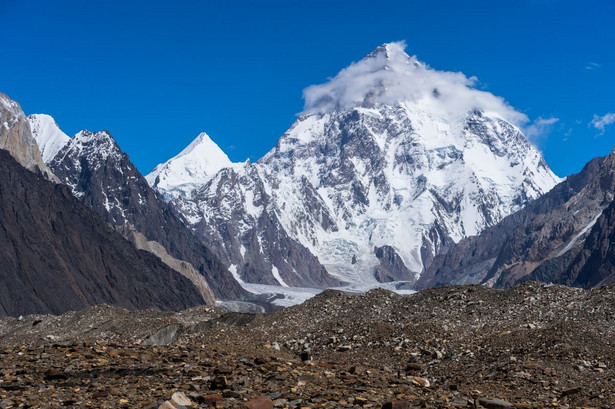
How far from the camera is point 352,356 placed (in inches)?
1125

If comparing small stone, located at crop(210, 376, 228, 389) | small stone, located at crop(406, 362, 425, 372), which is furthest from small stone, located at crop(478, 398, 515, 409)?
small stone, located at crop(406, 362, 425, 372)

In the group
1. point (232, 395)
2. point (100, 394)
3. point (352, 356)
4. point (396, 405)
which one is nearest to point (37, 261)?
point (352, 356)

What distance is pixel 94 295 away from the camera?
18250cm

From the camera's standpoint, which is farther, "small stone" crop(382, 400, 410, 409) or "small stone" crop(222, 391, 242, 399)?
"small stone" crop(222, 391, 242, 399)

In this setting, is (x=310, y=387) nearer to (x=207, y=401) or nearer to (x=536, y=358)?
(x=207, y=401)

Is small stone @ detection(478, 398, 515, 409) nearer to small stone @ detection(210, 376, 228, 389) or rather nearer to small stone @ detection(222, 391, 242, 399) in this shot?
small stone @ detection(222, 391, 242, 399)

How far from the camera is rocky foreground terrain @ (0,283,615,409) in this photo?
17031mm

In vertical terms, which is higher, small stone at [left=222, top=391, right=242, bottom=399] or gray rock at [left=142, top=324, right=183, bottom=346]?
gray rock at [left=142, top=324, right=183, bottom=346]

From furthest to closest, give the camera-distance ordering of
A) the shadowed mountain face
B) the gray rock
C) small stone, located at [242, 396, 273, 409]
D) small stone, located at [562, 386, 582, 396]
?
the shadowed mountain face, the gray rock, small stone, located at [562, 386, 582, 396], small stone, located at [242, 396, 273, 409]

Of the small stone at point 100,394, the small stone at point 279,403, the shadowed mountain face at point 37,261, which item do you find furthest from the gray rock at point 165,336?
the shadowed mountain face at point 37,261

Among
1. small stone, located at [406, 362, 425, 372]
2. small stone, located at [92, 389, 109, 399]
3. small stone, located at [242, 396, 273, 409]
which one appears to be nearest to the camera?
small stone, located at [242, 396, 273, 409]

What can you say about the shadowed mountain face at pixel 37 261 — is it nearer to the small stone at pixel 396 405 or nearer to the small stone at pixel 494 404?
the small stone at pixel 494 404

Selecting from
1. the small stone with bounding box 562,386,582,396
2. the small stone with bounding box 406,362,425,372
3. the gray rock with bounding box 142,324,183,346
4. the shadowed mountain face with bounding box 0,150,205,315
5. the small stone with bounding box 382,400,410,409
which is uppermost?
the shadowed mountain face with bounding box 0,150,205,315

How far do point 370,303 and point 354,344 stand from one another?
283 inches
